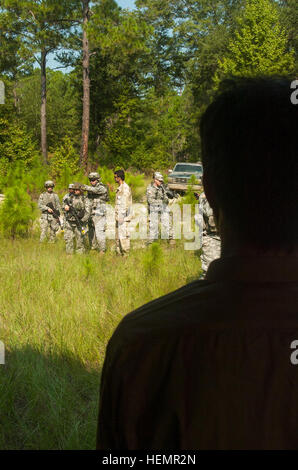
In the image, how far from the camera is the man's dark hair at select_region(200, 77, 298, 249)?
782mm

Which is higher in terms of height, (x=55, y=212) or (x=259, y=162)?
(x=55, y=212)

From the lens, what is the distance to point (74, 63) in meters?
28.2

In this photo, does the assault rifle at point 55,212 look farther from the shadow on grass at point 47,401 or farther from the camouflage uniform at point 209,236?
the shadow on grass at point 47,401

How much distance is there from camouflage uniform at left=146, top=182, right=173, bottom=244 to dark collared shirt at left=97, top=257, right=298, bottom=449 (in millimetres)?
9018

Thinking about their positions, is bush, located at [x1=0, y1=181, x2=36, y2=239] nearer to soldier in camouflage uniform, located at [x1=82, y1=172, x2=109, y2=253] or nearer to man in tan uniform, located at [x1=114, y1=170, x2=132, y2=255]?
soldier in camouflage uniform, located at [x1=82, y1=172, x2=109, y2=253]

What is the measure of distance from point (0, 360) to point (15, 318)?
3.15 ft

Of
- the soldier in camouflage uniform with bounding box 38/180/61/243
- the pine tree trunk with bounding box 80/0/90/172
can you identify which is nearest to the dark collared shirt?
the soldier in camouflage uniform with bounding box 38/180/61/243

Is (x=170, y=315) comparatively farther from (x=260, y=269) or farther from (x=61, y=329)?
(x=61, y=329)

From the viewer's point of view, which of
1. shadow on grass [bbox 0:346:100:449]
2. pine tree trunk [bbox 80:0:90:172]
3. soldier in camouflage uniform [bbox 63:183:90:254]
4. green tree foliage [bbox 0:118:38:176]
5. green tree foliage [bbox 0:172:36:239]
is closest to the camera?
shadow on grass [bbox 0:346:100:449]

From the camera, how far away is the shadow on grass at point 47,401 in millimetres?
2924

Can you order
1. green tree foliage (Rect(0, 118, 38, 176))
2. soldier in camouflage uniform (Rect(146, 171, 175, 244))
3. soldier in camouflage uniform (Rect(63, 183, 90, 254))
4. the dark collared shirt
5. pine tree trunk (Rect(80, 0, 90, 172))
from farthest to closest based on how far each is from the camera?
green tree foliage (Rect(0, 118, 38, 176)), pine tree trunk (Rect(80, 0, 90, 172)), soldier in camouflage uniform (Rect(146, 171, 175, 244)), soldier in camouflage uniform (Rect(63, 183, 90, 254)), the dark collared shirt

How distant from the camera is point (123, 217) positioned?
895cm

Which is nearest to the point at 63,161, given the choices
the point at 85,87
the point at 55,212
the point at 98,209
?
the point at 85,87

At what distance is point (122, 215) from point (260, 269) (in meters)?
8.19
